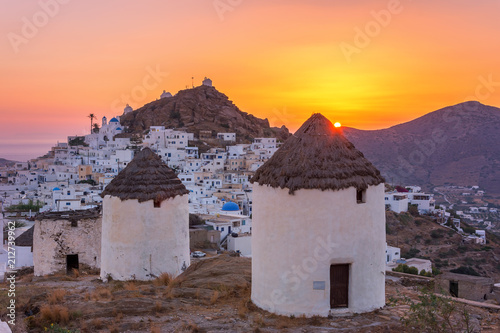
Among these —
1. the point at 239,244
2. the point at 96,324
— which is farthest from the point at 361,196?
the point at 239,244

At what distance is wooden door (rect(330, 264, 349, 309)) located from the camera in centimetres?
816

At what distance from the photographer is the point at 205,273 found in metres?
11.3

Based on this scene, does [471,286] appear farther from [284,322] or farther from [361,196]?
[284,322]

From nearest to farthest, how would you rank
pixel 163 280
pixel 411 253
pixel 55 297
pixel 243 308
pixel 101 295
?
pixel 243 308 < pixel 55 297 < pixel 101 295 < pixel 163 280 < pixel 411 253

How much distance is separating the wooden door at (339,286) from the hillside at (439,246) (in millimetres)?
33788

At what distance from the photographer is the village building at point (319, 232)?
7969mm

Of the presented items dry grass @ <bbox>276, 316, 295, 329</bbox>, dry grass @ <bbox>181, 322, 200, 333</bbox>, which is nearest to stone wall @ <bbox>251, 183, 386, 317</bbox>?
dry grass @ <bbox>276, 316, 295, 329</bbox>

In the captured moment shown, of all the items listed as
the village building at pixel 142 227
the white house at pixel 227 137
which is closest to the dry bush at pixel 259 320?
the village building at pixel 142 227

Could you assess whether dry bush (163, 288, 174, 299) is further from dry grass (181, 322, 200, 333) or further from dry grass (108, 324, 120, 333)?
dry grass (108, 324, 120, 333)

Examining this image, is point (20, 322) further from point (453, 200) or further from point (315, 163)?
point (453, 200)

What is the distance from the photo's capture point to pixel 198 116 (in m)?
103

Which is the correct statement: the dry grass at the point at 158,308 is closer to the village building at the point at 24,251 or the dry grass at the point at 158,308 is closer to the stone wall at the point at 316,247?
the stone wall at the point at 316,247

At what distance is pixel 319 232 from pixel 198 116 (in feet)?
316

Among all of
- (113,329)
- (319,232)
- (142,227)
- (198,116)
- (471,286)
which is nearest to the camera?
(113,329)
